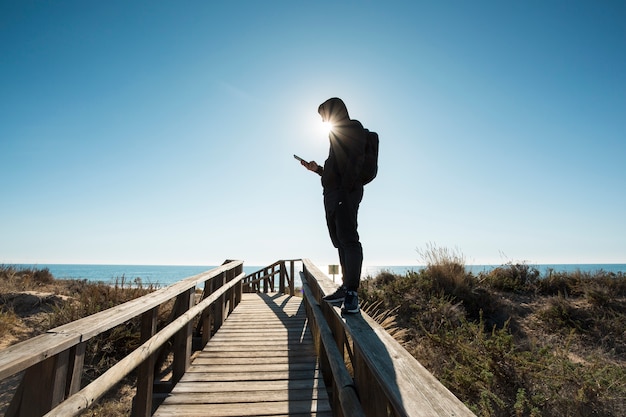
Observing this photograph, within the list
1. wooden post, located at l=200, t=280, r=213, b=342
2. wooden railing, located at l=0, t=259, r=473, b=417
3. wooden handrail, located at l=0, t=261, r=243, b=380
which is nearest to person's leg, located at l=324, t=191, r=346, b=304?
wooden railing, located at l=0, t=259, r=473, b=417

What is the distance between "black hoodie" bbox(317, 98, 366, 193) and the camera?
2.45 meters

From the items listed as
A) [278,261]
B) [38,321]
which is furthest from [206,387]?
[278,261]

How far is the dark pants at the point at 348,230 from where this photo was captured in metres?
2.46

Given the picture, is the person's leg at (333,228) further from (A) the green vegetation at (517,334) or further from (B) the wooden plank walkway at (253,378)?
(A) the green vegetation at (517,334)

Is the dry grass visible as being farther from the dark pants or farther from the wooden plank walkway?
the dark pants

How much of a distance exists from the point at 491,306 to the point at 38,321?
1057cm

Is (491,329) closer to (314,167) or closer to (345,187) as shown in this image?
(314,167)

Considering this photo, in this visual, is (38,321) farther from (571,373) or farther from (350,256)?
(571,373)

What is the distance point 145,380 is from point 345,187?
A: 2.13 metres

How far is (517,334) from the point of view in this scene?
6.54 meters

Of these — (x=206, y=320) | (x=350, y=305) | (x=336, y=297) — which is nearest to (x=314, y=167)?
(x=336, y=297)

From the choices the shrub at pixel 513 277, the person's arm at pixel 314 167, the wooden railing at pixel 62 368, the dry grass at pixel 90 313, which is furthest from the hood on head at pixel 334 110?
the shrub at pixel 513 277

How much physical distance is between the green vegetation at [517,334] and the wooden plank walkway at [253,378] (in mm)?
1646

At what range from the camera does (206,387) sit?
9.15ft
